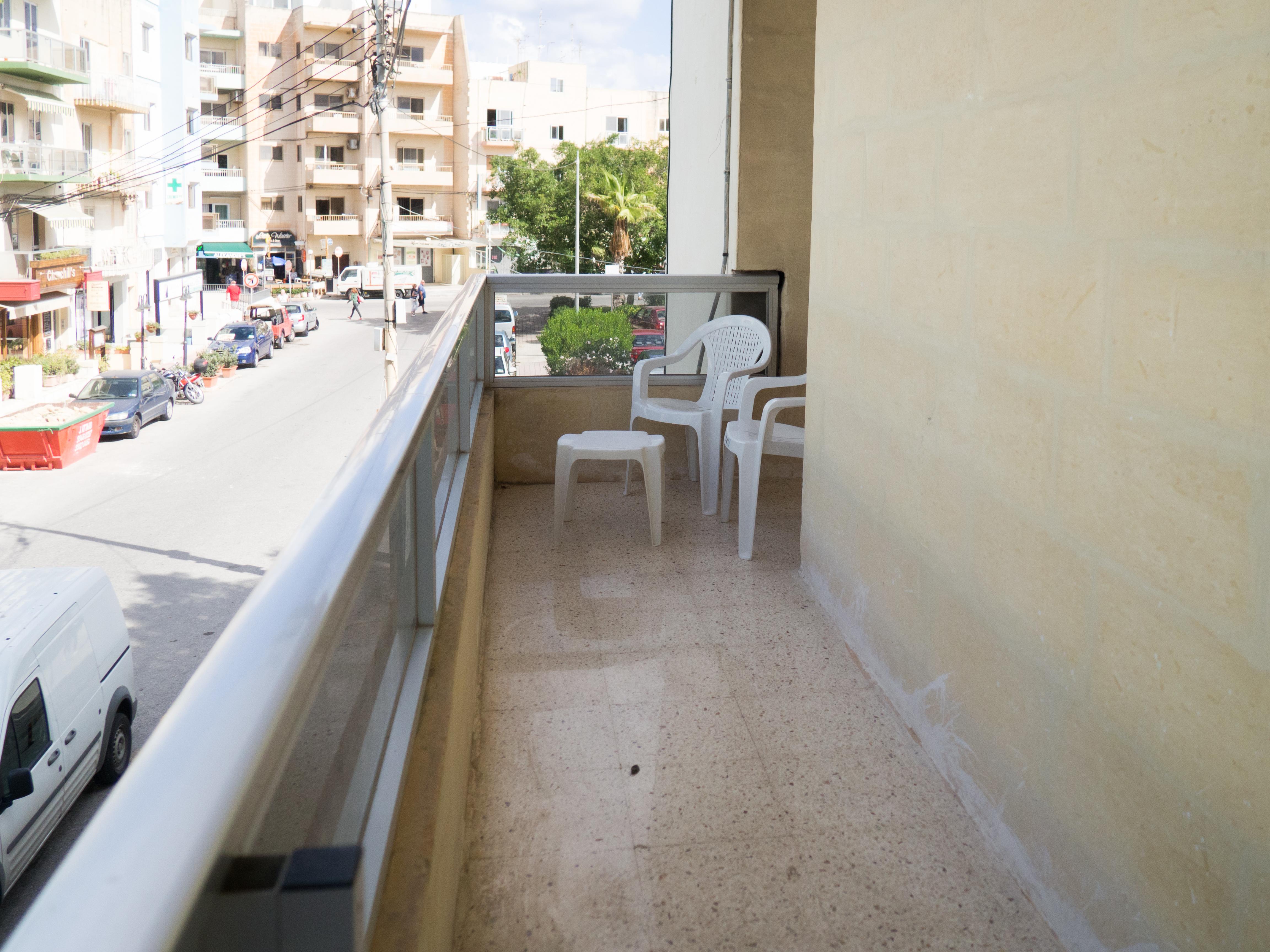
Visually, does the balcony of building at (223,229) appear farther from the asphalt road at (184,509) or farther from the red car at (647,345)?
the red car at (647,345)

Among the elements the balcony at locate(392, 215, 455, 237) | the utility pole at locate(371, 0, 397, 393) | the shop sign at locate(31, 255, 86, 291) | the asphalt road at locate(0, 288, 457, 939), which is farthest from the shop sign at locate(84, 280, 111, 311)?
the balcony at locate(392, 215, 455, 237)

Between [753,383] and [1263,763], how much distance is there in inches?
117

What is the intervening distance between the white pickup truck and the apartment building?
869 centimetres

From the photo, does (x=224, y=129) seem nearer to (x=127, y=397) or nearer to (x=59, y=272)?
(x=59, y=272)

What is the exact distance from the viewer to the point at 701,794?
8.09 feet

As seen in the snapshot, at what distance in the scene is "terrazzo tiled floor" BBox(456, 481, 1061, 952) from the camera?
80.2 inches

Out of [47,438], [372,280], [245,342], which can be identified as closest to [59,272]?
[245,342]

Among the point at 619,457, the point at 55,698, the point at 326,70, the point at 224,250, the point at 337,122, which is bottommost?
the point at 55,698

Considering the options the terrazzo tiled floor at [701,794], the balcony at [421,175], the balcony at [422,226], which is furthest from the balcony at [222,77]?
the terrazzo tiled floor at [701,794]

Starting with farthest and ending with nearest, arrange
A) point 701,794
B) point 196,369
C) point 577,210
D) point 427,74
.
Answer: point 427,74
point 577,210
point 196,369
point 701,794

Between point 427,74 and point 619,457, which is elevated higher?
point 427,74

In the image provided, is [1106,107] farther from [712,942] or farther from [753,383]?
[753,383]

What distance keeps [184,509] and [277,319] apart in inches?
696

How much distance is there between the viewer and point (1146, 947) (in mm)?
1727
